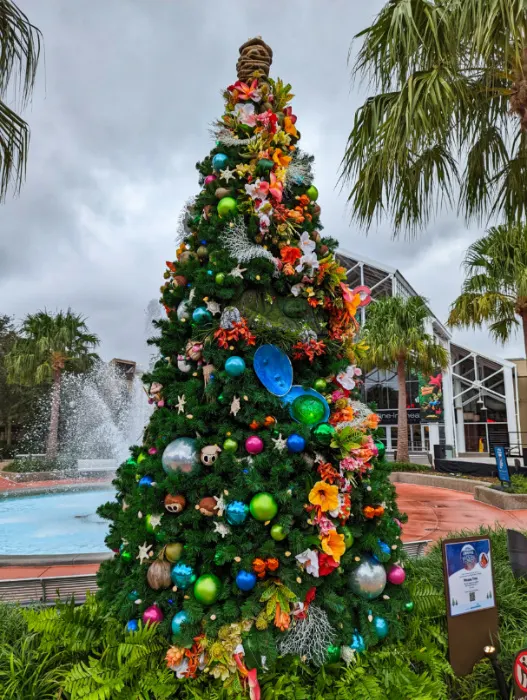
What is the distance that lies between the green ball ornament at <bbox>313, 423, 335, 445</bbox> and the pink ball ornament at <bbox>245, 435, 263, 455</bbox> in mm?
313

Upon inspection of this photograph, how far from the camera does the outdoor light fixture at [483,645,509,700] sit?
Answer: 2346mm

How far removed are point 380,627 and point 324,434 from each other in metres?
1.08

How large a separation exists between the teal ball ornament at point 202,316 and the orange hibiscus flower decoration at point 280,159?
1.07 meters

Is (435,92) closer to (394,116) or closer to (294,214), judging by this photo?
(394,116)

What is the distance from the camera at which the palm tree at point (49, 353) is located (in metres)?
19.8

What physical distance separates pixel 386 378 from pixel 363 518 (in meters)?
27.1

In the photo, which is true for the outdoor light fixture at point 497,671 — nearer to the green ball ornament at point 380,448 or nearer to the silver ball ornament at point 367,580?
the silver ball ornament at point 367,580

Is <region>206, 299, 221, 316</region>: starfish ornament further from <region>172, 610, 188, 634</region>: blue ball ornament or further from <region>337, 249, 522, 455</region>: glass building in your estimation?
<region>337, 249, 522, 455</region>: glass building

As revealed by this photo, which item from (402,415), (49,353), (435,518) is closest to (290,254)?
(435,518)

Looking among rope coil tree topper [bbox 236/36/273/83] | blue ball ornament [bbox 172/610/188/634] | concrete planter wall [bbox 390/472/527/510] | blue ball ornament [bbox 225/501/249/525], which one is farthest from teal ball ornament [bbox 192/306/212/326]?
concrete planter wall [bbox 390/472/527/510]

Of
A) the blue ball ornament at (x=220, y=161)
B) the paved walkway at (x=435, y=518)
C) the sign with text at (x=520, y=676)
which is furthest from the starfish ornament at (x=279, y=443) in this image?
the paved walkway at (x=435, y=518)

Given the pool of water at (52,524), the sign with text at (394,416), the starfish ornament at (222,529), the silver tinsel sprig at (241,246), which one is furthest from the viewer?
the sign with text at (394,416)

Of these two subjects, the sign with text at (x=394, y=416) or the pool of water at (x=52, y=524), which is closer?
the pool of water at (x=52, y=524)

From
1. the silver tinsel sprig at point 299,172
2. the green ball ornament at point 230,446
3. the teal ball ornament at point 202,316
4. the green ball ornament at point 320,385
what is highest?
the silver tinsel sprig at point 299,172
